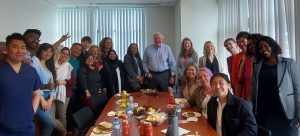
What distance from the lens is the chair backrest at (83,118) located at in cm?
236

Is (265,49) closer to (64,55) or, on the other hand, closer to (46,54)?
(46,54)

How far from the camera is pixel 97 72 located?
4336 millimetres

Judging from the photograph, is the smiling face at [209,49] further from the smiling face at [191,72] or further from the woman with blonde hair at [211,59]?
the smiling face at [191,72]

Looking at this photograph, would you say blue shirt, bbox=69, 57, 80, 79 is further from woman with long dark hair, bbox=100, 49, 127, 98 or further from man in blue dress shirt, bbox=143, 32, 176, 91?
man in blue dress shirt, bbox=143, 32, 176, 91

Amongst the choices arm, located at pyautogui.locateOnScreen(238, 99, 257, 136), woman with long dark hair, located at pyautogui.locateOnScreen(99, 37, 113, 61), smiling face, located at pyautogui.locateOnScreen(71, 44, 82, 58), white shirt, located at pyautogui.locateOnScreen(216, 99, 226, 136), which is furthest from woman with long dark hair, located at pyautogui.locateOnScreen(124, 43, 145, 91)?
arm, located at pyautogui.locateOnScreen(238, 99, 257, 136)

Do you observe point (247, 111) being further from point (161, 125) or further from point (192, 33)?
point (192, 33)

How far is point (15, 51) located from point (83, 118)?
860mm

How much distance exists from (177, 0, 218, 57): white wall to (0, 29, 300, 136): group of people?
120 centimetres

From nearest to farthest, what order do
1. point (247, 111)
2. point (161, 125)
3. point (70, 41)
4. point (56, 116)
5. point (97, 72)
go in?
point (247, 111), point (161, 125), point (56, 116), point (97, 72), point (70, 41)

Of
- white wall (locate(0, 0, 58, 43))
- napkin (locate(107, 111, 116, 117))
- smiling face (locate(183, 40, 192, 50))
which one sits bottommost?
napkin (locate(107, 111, 116, 117))

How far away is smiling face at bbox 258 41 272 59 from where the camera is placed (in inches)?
99.1

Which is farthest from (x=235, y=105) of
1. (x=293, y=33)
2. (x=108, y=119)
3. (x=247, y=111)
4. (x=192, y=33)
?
(x=192, y=33)

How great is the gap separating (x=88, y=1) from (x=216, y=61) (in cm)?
362

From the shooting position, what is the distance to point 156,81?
505 centimetres
